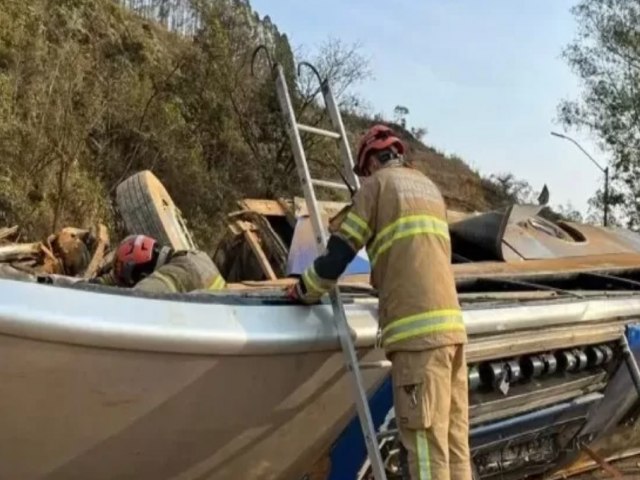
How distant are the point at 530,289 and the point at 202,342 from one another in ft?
6.57

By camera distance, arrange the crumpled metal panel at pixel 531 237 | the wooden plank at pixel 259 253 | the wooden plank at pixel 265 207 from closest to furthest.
A: the wooden plank at pixel 259 253, the crumpled metal panel at pixel 531 237, the wooden plank at pixel 265 207

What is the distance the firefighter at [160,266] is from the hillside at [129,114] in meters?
7.05

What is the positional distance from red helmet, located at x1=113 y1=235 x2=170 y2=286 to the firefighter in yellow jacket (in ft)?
2.48

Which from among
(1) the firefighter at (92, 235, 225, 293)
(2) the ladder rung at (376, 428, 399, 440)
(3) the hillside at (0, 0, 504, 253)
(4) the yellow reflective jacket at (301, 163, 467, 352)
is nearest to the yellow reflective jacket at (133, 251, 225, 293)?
(1) the firefighter at (92, 235, 225, 293)

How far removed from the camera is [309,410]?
115 inches

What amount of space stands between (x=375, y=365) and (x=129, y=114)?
1352cm

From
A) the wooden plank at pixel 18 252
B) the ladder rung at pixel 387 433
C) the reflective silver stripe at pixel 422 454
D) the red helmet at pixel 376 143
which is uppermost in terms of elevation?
the red helmet at pixel 376 143

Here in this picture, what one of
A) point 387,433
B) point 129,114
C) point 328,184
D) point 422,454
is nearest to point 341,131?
point 328,184

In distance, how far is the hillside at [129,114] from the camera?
1260 centimetres

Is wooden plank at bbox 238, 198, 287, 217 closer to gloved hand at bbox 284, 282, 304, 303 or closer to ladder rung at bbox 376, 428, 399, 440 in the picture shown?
ladder rung at bbox 376, 428, 399, 440

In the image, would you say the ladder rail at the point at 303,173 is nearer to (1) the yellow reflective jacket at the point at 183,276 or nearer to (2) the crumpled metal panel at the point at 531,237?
(1) the yellow reflective jacket at the point at 183,276

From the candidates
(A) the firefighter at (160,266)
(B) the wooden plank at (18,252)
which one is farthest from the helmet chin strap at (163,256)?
(B) the wooden plank at (18,252)

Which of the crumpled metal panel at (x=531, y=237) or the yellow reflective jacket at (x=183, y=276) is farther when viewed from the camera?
the crumpled metal panel at (x=531, y=237)

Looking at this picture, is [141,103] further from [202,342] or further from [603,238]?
[202,342]
